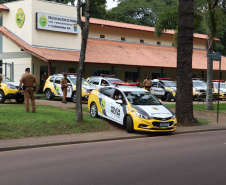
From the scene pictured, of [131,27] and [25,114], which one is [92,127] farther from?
[131,27]

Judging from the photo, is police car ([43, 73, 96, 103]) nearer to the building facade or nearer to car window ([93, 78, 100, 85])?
car window ([93, 78, 100, 85])

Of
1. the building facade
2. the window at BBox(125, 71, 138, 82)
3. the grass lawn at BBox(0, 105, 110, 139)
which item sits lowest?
the grass lawn at BBox(0, 105, 110, 139)

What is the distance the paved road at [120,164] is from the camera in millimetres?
6117

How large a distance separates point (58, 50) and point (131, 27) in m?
11.7

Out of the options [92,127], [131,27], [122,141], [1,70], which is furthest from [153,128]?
[131,27]

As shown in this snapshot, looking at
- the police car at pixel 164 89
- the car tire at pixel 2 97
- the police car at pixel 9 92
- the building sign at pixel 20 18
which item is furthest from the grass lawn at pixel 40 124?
the building sign at pixel 20 18

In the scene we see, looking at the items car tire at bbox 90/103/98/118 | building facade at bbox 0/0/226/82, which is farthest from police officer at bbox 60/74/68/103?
building facade at bbox 0/0/226/82

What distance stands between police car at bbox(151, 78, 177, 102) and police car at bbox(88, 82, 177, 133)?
12150mm

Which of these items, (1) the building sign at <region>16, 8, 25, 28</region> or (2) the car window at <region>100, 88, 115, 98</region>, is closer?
(2) the car window at <region>100, 88, 115, 98</region>

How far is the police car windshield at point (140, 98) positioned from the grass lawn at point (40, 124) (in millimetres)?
1372

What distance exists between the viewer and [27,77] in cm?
1370

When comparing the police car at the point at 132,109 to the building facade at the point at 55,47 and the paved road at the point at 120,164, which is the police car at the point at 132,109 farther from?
the building facade at the point at 55,47

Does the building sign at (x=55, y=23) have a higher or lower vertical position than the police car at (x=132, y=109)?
higher

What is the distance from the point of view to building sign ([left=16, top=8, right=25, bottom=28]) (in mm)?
28859
